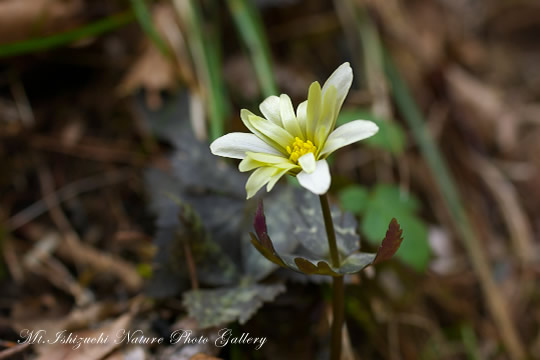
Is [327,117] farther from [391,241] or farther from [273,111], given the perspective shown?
[391,241]

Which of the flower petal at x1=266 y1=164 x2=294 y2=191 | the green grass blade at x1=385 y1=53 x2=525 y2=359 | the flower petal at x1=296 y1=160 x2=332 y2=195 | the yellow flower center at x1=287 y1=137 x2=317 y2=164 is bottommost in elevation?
the green grass blade at x1=385 y1=53 x2=525 y2=359

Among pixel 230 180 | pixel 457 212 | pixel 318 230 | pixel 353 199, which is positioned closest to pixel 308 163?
pixel 318 230

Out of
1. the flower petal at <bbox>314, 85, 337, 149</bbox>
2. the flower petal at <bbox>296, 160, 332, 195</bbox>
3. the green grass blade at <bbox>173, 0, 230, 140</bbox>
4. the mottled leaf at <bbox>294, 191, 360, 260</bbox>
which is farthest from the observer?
the green grass blade at <bbox>173, 0, 230, 140</bbox>

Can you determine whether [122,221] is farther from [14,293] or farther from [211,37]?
[211,37]

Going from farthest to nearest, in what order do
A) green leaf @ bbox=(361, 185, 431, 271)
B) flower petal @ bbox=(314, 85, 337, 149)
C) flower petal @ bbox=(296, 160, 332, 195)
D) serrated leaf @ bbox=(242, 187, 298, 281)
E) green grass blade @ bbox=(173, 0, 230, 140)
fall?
green grass blade @ bbox=(173, 0, 230, 140) → green leaf @ bbox=(361, 185, 431, 271) → serrated leaf @ bbox=(242, 187, 298, 281) → flower petal @ bbox=(314, 85, 337, 149) → flower petal @ bbox=(296, 160, 332, 195)

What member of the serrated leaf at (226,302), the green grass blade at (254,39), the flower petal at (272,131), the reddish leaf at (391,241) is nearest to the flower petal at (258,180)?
the flower petal at (272,131)

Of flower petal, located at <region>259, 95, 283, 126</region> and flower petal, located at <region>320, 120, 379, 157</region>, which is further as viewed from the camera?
flower petal, located at <region>259, 95, 283, 126</region>

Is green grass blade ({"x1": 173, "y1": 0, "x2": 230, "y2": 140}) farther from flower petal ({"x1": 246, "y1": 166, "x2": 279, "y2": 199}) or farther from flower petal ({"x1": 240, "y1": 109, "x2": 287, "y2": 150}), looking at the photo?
flower petal ({"x1": 246, "y1": 166, "x2": 279, "y2": 199})

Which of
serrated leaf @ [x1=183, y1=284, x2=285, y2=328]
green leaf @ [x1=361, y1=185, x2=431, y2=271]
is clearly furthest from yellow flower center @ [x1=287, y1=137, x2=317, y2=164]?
green leaf @ [x1=361, y1=185, x2=431, y2=271]
